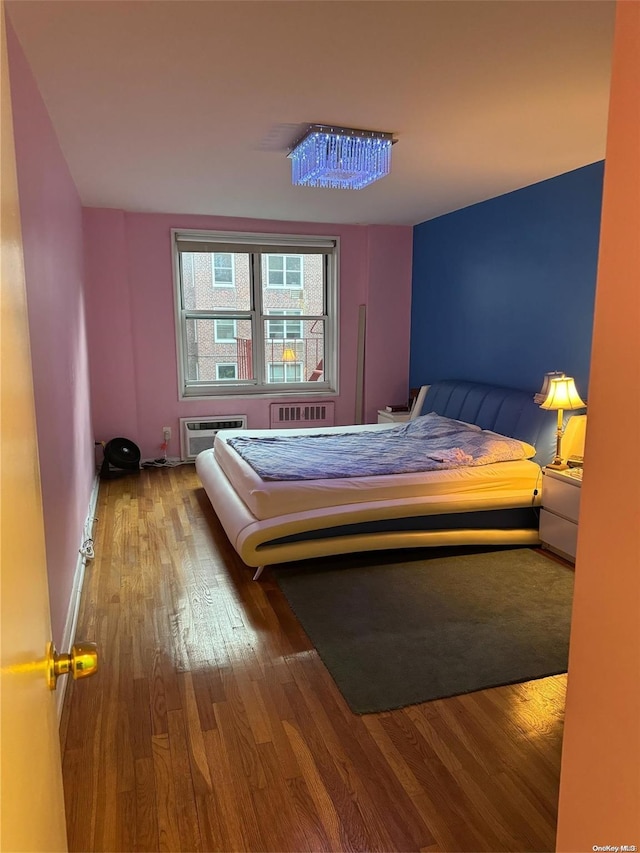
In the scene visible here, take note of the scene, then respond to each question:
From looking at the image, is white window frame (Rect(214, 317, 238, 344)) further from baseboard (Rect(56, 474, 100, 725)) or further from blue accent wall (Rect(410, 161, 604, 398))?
baseboard (Rect(56, 474, 100, 725))

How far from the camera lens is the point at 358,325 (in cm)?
615

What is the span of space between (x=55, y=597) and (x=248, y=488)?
1.29 metres

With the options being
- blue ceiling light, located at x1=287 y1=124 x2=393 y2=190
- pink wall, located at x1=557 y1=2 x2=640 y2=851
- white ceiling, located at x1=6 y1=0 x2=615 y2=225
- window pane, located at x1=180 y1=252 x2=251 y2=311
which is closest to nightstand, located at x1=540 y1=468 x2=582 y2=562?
white ceiling, located at x1=6 y1=0 x2=615 y2=225

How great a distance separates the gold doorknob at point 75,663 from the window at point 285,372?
5.30m

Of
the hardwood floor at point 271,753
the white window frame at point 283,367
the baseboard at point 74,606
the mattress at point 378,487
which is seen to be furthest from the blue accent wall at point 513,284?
the baseboard at point 74,606

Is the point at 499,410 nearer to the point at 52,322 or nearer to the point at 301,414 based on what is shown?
the point at 301,414

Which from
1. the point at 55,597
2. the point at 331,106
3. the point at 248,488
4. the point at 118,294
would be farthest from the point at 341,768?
the point at 118,294

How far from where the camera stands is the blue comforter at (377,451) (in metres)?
3.62

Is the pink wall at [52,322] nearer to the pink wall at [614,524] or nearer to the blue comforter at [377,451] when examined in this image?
the blue comforter at [377,451]

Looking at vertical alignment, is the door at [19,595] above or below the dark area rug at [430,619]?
above

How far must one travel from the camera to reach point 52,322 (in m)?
2.76

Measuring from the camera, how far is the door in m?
0.63

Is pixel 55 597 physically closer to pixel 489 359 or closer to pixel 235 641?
pixel 235 641

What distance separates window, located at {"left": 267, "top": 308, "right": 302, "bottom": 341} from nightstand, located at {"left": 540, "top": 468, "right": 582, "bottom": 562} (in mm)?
3287
